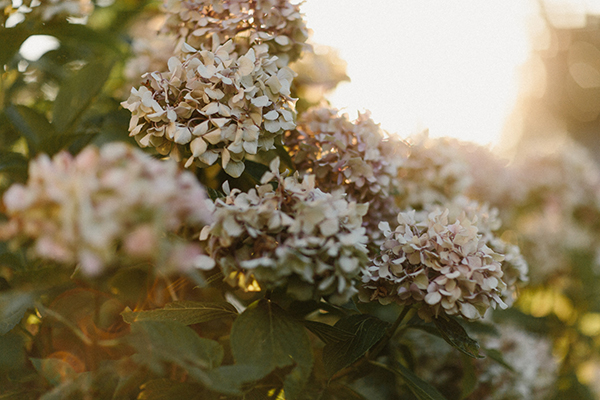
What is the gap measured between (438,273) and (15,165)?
59 cm

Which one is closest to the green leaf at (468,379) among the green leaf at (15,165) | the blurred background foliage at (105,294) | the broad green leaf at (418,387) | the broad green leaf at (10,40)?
the blurred background foliage at (105,294)

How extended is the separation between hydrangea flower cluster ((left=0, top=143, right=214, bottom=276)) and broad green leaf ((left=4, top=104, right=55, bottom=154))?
38cm

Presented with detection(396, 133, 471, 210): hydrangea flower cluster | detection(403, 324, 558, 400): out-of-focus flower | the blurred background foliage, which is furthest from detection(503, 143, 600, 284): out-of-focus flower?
detection(396, 133, 471, 210): hydrangea flower cluster

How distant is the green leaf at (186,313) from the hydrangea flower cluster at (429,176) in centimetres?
44

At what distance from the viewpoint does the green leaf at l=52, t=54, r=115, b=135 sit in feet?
2.04

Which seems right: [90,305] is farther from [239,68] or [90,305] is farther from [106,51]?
[106,51]

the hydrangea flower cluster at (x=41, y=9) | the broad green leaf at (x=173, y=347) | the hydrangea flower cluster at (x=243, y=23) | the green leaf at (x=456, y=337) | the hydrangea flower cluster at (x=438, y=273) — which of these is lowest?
the green leaf at (x=456, y=337)

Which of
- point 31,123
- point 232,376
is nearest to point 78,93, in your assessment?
point 31,123

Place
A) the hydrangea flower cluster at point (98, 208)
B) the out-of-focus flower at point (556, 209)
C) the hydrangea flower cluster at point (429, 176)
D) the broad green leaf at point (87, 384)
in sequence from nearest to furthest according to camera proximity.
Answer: the hydrangea flower cluster at point (98, 208) < the broad green leaf at point (87, 384) < the hydrangea flower cluster at point (429, 176) < the out-of-focus flower at point (556, 209)

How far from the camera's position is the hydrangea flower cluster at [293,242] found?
1.23ft

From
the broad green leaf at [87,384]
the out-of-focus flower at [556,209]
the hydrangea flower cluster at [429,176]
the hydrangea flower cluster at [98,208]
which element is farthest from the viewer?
the out-of-focus flower at [556,209]

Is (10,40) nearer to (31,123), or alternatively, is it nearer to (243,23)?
(31,123)

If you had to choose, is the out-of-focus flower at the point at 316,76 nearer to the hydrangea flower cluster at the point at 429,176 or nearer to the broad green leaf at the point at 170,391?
the hydrangea flower cluster at the point at 429,176

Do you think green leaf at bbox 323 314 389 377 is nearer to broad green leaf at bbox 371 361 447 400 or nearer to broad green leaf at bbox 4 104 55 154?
broad green leaf at bbox 371 361 447 400
